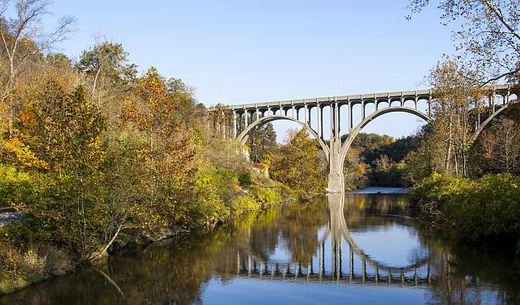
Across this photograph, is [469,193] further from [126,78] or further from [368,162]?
[368,162]

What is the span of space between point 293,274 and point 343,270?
1.70 metres

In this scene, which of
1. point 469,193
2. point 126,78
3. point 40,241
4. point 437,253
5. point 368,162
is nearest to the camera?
point 40,241

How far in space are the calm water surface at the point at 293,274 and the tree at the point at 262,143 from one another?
40.8 m

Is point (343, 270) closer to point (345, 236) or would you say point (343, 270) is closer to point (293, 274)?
point (293, 274)

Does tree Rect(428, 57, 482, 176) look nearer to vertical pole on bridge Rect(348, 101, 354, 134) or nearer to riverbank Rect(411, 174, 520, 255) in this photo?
riverbank Rect(411, 174, 520, 255)

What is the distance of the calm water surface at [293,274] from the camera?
1287 cm

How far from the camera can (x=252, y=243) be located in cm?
2198

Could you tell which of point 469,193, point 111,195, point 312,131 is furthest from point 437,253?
point 312,131

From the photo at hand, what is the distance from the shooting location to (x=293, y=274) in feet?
52.4

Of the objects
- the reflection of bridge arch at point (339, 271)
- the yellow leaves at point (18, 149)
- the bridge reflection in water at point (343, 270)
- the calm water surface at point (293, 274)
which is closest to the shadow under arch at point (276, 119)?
the calm water surface at point (293, 274)

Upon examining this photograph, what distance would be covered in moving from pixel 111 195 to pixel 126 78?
3741cm

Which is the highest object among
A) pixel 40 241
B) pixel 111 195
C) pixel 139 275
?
pixel 111 195

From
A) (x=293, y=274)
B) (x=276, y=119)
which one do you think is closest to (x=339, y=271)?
(x=293, y=274)

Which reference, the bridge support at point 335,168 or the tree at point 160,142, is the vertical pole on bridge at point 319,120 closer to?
the bridge support at point 335,168
